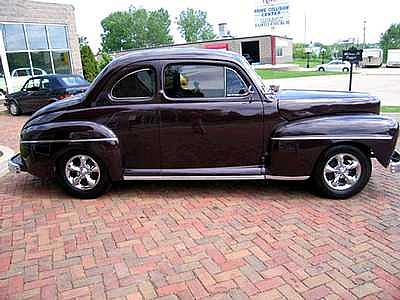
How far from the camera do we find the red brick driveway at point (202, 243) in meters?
2.93

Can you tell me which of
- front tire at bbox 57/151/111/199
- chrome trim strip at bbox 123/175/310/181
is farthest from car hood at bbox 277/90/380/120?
front tire at bbox 57/151/111/199

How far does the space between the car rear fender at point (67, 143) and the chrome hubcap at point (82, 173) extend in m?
0.17

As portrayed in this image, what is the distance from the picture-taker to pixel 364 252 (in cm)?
335

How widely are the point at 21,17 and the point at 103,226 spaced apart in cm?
1695

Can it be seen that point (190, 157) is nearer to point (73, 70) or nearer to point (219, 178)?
point (219, 178)

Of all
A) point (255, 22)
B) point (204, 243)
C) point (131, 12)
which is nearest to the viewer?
point (204, 243)

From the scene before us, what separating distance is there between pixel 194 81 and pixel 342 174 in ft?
7.13

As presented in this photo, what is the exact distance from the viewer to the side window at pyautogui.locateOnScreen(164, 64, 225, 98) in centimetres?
452

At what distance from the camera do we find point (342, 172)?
4496 millimetres

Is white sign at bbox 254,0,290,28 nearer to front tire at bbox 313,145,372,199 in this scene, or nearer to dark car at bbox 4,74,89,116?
dark car at bbox 4,74,89,116

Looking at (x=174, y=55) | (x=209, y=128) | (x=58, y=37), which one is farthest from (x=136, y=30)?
(x=209, y=128)

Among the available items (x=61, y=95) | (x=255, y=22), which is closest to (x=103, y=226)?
(x=61, y=95)

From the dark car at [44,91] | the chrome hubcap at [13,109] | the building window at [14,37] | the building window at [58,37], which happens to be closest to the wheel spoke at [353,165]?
the dark car at [44,91]

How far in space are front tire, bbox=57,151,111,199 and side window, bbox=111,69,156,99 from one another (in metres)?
0.96
